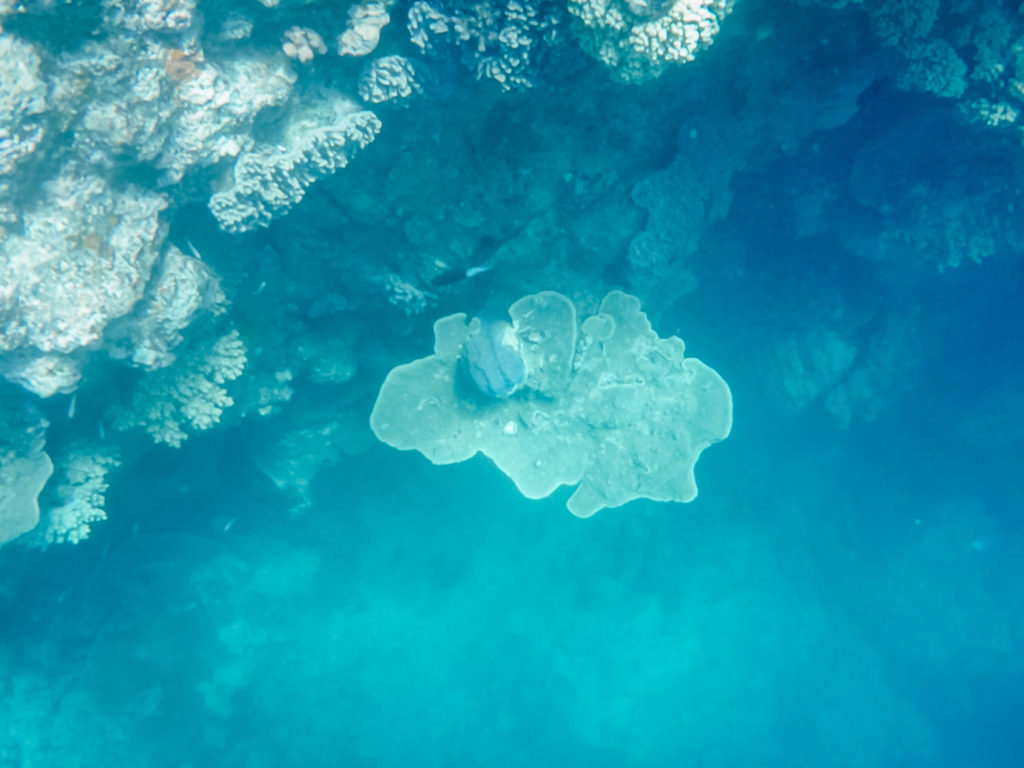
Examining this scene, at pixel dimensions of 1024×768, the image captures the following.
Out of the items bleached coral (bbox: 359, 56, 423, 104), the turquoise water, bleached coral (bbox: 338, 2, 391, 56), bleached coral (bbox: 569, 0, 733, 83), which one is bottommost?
the turquoise water

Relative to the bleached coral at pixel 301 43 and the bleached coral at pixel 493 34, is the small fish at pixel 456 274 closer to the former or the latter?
the bleached coral at pixel 493 34

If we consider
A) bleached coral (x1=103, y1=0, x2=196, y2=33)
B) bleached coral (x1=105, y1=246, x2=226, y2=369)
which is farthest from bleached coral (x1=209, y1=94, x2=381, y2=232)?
bleached coral (x1=103, y1=0, x2=196, y2=33)

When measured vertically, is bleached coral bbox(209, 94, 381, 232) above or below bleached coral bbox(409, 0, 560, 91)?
below

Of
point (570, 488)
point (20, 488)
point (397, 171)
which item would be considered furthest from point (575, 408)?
point (20, 488)

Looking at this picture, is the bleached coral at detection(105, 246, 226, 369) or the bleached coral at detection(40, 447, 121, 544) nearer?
the bleached coral at detection(105, 246, 226, 369)

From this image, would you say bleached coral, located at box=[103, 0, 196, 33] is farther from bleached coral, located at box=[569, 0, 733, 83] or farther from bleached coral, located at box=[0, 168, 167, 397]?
bleached coral, located at box=[569, 0, 733, 83]

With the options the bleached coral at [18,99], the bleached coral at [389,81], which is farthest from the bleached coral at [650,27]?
the bleached coral at [18,99]
